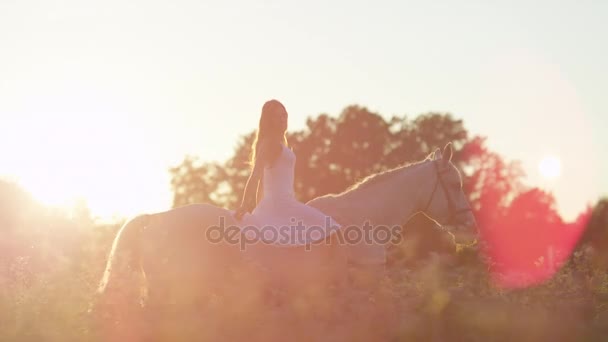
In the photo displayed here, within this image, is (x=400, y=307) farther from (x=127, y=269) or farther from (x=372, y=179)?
(x=127, y=269)

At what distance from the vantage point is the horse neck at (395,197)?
31.3 feet

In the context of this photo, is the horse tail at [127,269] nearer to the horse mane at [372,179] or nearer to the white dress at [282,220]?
the white dress at [282,220]

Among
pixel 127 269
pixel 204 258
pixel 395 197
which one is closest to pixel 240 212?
pixel 204 258

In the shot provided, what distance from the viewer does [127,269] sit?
29.8ft

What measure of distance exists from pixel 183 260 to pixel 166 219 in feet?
1.88

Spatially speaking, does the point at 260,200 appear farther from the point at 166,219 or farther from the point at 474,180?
the point at 474,180

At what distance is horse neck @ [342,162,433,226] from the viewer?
9555 millimetres

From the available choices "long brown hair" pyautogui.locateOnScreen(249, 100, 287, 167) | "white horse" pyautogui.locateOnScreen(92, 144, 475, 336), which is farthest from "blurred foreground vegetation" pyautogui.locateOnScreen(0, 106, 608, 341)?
"long brown hair" pyautogui.locateOnScreen(249, 100, 287, 167)

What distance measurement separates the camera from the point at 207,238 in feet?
29.4

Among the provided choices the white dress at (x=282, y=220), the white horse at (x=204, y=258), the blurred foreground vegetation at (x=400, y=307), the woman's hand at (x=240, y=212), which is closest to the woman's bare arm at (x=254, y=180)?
the woman's hand at (x=240, y=212)

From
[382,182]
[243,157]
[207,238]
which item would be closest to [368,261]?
[382,182]

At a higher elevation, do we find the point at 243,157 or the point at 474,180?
the point at 243,157

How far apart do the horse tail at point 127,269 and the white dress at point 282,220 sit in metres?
1.42

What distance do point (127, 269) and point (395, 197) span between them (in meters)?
3.77
